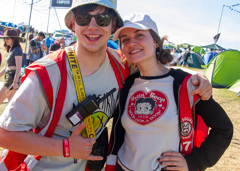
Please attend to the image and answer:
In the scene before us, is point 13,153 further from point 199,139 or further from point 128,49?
point 199,139

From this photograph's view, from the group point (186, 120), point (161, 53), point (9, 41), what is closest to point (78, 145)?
point (186, 120)

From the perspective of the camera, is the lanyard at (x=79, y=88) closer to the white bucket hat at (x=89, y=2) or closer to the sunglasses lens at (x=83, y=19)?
the sunglasses lens at (x=83, y=19)

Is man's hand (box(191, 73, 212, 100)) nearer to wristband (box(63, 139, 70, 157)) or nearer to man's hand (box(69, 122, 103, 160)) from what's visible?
man's hand (box(69, 122, 103, 160))

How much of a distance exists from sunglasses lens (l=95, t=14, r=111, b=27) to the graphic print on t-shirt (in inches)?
28.5

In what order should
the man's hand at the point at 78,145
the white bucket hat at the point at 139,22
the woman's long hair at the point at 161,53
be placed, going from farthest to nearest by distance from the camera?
the woman's long hair at the point at 161,53 → the white bucket hat at the point at 139,22 → the man's hand at the point at 78,145

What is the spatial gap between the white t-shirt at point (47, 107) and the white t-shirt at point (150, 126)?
0.86 ft

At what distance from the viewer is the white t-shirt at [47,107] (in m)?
1.32

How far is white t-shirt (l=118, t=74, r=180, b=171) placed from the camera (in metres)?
1.59

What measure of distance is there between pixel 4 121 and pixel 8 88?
4.04 m

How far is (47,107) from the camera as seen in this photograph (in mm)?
1474

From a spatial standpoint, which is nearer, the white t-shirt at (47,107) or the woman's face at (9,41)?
the white t-shirt at (47,107)

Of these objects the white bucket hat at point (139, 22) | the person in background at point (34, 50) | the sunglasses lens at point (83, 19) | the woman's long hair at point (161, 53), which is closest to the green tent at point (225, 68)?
the person in background at point (34, 50)

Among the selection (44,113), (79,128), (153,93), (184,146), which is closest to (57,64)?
(44,113)

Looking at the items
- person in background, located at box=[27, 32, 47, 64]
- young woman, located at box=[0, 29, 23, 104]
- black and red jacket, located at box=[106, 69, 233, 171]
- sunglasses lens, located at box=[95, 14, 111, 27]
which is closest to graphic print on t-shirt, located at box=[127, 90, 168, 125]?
black and red jacket, located at box=[106, 69, 233, 171]
